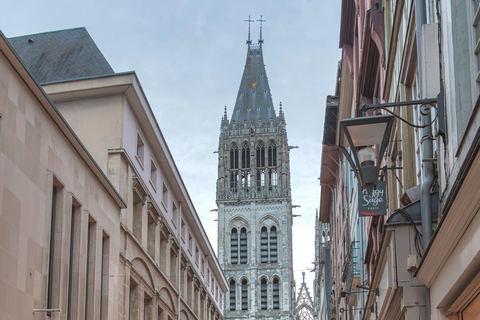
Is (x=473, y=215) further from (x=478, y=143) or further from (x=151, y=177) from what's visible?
(x=151, y=177)

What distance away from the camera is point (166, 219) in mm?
34094

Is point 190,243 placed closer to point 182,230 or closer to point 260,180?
point 182,230

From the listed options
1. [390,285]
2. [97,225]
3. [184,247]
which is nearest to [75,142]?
[97,225]

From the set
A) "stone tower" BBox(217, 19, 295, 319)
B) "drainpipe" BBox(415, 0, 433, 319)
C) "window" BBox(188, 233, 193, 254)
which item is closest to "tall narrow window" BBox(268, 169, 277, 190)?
"stone tower" BBox(217, 19, 295, 319)

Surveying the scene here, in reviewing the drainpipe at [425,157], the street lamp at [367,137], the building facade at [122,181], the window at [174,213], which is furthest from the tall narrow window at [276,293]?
the street lamp at [367,137]

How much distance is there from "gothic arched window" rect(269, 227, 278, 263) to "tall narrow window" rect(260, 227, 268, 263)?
2.23ft

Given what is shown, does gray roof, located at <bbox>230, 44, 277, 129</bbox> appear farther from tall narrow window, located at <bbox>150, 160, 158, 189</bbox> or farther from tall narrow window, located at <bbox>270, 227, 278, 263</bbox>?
tall narrow window, located at <bbox>150, 160, 158, 189</bbox>

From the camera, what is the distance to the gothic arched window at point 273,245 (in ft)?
Answer: 358

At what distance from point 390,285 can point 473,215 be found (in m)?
4.16

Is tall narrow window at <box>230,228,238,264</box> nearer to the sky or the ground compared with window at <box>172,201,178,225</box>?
nearer to the sky

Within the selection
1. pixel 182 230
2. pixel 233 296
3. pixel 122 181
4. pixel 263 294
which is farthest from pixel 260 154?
pixel 122 181

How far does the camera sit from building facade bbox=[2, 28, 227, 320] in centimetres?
2283

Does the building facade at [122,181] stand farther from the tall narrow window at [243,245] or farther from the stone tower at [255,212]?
the tall narrow window at [243,245]

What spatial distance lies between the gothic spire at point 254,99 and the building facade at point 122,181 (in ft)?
261
